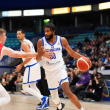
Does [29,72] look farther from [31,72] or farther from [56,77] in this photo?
[56,77]

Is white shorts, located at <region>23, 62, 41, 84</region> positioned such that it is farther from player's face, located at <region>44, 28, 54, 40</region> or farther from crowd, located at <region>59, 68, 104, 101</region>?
crowd, located at <region>59, 68, 104, 101</region>

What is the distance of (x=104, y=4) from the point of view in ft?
70.7

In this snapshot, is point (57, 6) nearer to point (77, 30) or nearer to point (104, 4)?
point (77, 30)

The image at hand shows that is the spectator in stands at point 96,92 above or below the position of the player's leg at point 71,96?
below

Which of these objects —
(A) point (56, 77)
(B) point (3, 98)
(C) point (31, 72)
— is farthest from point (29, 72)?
(B) point (3, 98)

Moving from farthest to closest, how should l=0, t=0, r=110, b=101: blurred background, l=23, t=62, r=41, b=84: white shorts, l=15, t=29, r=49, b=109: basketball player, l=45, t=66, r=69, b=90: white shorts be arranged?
l=0, t=0, r=110, b=101: blurred background
l=23, t=62, r=41, b=84: white shorts
l=15, t=29, r=49, b=109: basketball player
l=45, t=66, r=69, b=90: white shorts

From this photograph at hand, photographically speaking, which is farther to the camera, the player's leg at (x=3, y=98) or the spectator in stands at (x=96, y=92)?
the spectator in stands at (x=96, y=92)

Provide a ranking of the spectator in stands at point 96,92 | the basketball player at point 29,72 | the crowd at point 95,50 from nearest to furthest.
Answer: the basketball player at point 29,72
the spectator in stands at point 96,92
the crowd at point 95,50

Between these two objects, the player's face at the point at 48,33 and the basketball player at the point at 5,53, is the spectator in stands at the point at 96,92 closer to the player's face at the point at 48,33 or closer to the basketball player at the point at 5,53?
the player's face at the point at 48,33

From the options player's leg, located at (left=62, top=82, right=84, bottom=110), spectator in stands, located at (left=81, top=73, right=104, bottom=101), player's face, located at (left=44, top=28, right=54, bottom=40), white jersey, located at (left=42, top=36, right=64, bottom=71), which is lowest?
spectator in stands, located at (left=81, top=73, right=104, bottom=101)

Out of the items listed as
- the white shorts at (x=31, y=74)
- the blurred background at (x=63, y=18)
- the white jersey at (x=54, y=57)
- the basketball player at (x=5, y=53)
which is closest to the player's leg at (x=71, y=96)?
the white jersey at (x=54, y=57)

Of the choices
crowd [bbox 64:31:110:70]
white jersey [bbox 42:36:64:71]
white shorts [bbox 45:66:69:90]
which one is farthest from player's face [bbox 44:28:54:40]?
crowd [bbox 64:31:110:70]

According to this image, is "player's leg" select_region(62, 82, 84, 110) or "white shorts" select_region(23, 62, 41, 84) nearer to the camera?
"player's leg" select_region(62, 82, 84, 110)

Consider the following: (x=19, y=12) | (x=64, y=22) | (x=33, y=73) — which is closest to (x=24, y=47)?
(x=33, y=73)
